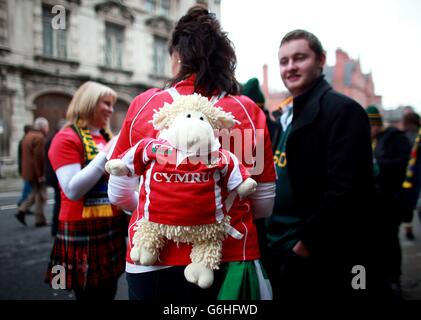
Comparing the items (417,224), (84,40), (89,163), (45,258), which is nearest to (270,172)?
(89,163)

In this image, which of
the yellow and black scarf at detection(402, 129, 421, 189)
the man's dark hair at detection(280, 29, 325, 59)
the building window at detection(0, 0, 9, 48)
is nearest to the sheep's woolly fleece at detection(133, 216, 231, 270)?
the man's dark hair at detection(280, 29, 325, 59)

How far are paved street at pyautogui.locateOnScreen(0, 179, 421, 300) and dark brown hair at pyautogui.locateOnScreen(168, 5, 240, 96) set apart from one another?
2.35 m

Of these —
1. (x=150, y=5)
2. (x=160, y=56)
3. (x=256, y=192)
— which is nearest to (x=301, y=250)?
(x=256, y=192)

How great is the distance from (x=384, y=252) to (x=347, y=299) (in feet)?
5.46

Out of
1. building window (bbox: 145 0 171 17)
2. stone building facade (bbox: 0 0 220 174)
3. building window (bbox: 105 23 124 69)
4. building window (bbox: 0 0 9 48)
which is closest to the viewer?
building window (bbox: 0 0 9 48)

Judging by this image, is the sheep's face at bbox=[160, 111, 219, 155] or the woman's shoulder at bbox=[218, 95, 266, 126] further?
the woman's shoulder at bbox=[218, 95, 266, 126]

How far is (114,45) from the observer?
1298 centimetres

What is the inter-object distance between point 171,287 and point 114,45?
13.4 meters

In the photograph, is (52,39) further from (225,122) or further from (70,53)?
(225,122)

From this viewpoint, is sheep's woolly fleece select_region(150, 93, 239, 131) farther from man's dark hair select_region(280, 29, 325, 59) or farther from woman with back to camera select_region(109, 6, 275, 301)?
man's dark hair select_region(280, 29, 325, 59)

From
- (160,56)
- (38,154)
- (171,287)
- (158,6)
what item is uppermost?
(158,6)

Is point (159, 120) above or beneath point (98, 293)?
above

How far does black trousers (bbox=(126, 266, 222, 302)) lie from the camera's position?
113 centimetres
